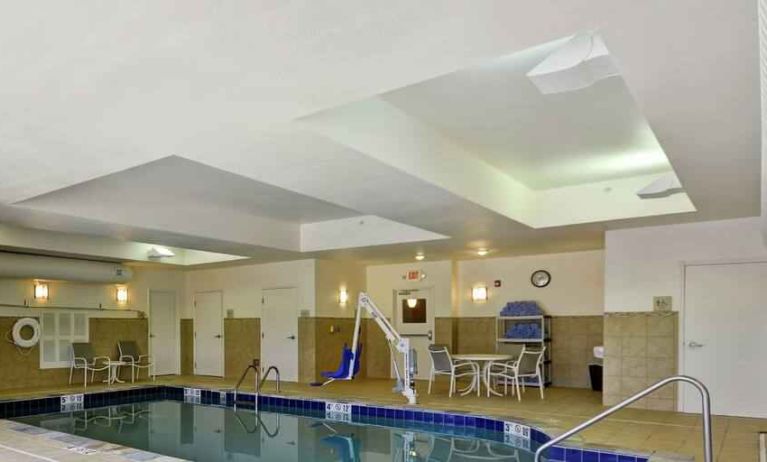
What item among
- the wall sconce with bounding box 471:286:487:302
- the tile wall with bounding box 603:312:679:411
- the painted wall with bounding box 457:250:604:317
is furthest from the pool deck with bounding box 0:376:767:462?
the wall sconce with bounding box 471:286:487:302

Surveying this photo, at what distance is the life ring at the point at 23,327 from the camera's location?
10.5 meters

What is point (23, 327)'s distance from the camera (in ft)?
35.1

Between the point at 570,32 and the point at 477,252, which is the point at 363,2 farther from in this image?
the point at 477,252

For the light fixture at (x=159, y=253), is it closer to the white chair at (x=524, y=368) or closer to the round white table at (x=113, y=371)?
the round white table at (x=113, y=371)

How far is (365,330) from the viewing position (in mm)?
12797

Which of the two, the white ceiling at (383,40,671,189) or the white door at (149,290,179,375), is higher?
the white ceiling at (383,40,671,189)

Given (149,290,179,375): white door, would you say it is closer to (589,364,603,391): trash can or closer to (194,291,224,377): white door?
(194,291,224,377): white door

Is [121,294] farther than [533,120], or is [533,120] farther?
[121,294]

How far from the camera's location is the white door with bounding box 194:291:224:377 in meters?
12.9

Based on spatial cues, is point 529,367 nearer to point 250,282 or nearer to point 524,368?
point 524,368

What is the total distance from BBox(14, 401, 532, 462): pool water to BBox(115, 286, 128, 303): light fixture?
328cm

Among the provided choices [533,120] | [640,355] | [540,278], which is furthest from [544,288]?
[533,120]

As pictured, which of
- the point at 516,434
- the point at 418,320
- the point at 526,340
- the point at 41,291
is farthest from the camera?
the point at 418,320

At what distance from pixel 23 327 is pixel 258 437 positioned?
19.5 feet
